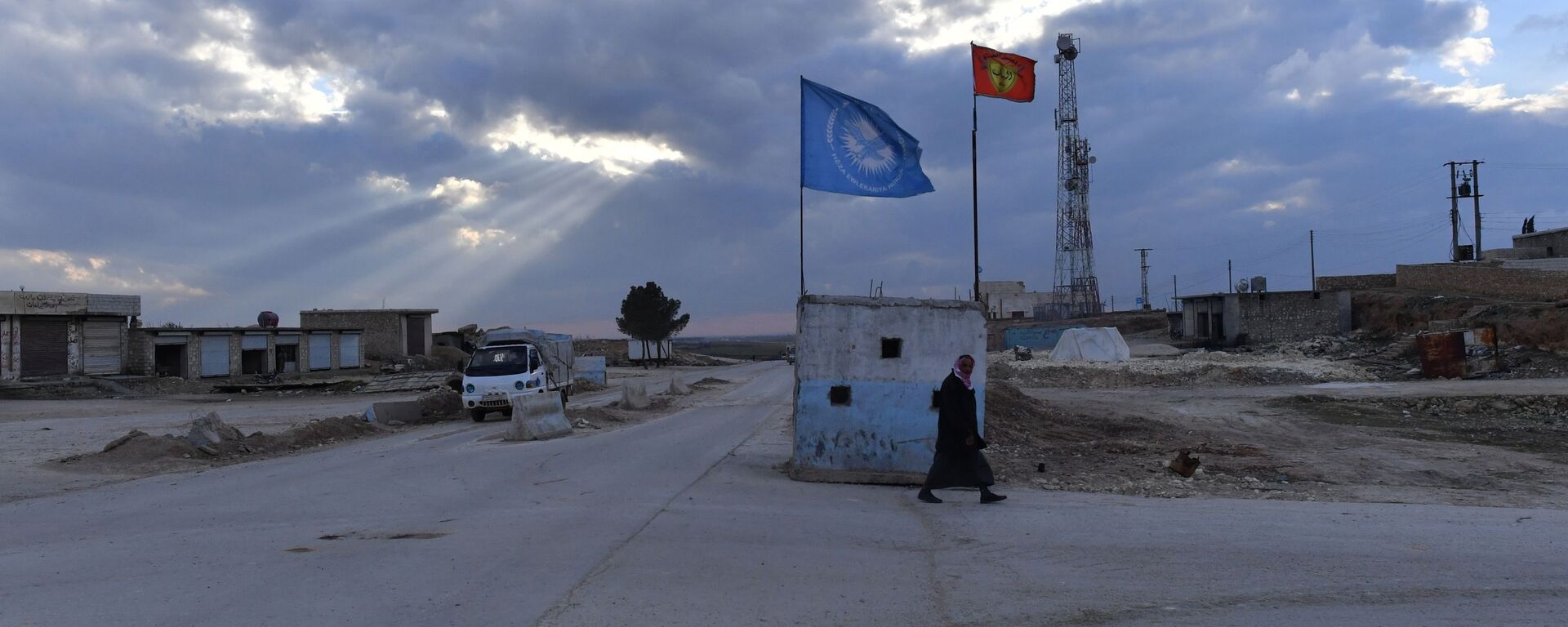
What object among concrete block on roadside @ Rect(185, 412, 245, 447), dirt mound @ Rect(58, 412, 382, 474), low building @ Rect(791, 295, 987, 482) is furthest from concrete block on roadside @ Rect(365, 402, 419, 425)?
low building @ Rect(791, 295, 987, 482)

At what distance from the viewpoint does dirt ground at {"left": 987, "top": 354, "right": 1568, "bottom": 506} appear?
39.7 feet

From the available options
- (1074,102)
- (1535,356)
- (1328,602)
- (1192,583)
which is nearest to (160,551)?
(1192,583)

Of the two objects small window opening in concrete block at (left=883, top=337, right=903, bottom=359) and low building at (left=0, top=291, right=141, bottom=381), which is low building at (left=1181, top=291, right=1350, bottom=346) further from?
low building at (left=0, top=291, right=141, bottom=381)

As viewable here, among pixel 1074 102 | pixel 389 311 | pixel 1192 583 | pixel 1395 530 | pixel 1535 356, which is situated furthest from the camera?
pixel 1074 102

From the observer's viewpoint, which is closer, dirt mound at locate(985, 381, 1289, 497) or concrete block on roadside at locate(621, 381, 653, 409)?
dirt mound at locate(985, 381, 1289, 497)

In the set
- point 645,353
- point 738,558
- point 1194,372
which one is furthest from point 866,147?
point 645,353

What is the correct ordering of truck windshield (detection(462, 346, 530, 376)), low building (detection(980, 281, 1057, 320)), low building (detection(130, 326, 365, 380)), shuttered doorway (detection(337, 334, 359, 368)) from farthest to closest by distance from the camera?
1. low building (detection(980, 281, 1057, 320))
2. shuttered doorway (detection(337, 334, 359, 368))
3. low building (detection(130, 326, 365, 380))
4. truck windshield (detection(462, 346, 530, 376))

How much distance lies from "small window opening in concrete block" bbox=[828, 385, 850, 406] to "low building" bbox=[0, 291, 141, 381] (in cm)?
4102

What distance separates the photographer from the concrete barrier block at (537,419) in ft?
57.2

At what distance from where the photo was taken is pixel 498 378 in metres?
23.1

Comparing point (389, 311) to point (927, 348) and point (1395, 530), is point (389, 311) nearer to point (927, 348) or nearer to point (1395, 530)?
point (927, 348)

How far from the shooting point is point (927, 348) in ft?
39.0

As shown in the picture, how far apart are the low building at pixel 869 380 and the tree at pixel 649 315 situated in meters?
89.3

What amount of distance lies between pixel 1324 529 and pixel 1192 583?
290cm
